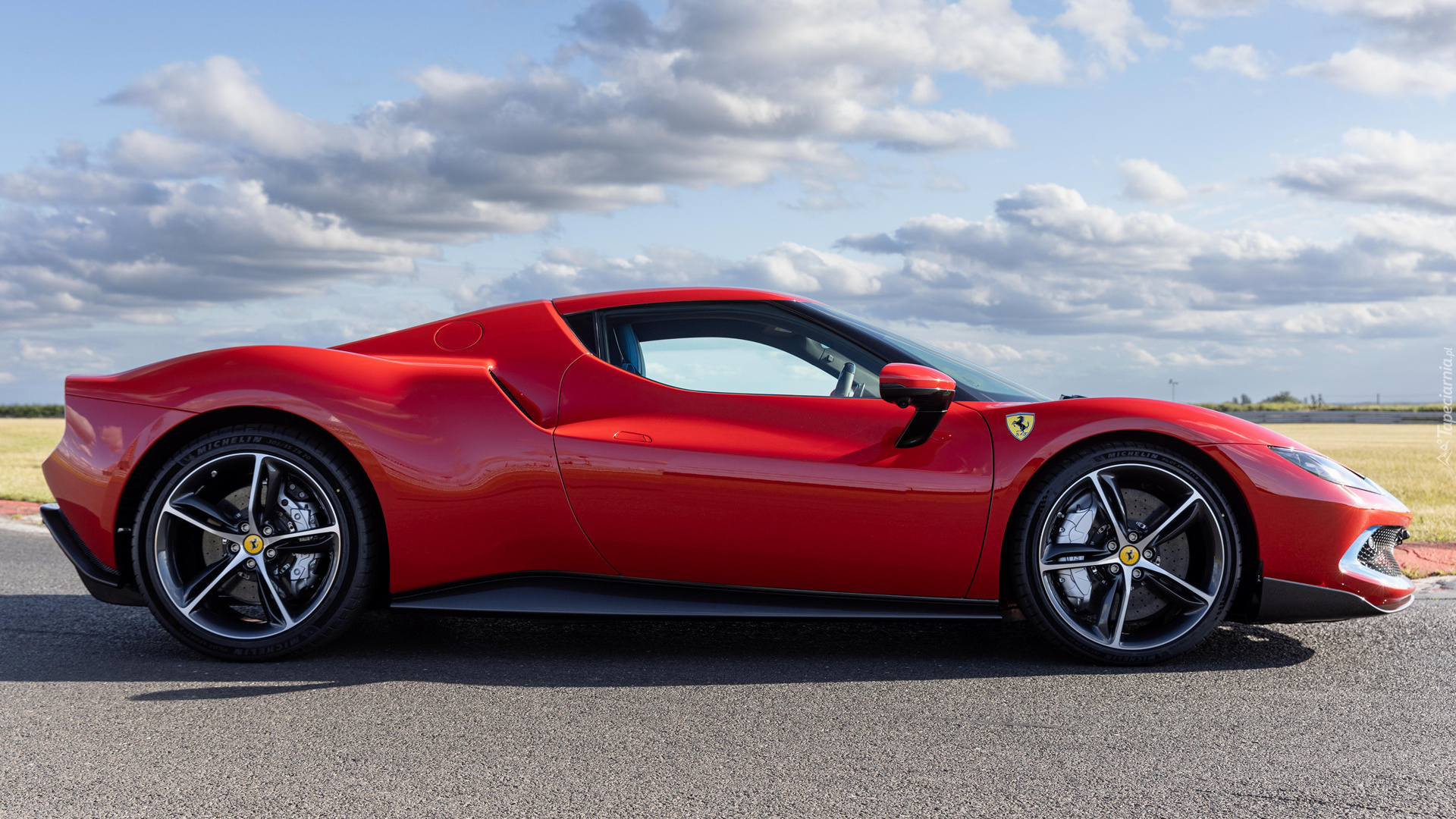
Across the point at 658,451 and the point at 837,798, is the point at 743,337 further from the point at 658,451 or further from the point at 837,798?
the point at 837,798

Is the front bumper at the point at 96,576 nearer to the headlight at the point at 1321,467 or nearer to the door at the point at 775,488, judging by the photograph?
the door at the point at 775,488

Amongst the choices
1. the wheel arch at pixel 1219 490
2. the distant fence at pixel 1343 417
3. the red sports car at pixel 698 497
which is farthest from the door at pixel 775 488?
the distant fence at pixel 1343 417

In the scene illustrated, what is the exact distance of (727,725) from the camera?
2834mm

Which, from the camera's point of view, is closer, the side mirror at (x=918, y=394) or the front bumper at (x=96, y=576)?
the side mirror at (x=918, y=394)

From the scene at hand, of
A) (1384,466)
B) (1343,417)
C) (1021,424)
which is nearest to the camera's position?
(1021,424)

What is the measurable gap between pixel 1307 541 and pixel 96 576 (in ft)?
14.2

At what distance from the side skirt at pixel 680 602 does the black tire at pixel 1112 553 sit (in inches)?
8.8

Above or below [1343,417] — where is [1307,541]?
above

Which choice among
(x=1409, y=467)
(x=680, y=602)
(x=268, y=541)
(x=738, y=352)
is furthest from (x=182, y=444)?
(x=1409, y=467)

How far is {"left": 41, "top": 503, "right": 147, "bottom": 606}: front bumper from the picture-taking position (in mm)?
3684

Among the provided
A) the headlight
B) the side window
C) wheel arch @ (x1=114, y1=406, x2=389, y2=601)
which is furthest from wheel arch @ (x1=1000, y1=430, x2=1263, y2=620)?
wheel arch @ (x1=114, y1=406, x2=389, y2=601)

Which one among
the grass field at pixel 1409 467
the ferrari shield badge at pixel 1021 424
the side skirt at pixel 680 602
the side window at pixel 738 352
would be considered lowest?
the grass field at pixel 1409 467

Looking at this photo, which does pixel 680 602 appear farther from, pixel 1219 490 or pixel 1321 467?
pixel 1321 467

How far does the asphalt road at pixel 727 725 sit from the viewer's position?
2.32 m
